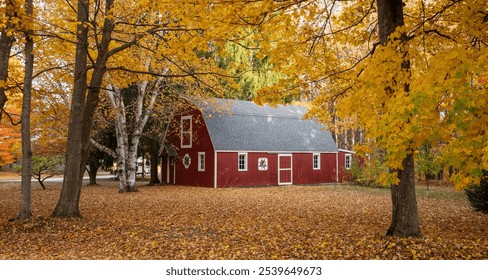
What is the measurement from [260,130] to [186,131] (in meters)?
5.14

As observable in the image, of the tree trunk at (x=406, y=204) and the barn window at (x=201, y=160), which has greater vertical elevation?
the barn window at (x=201, y=160)

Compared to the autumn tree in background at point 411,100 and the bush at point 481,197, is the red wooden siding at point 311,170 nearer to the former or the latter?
the bush at point 481,197

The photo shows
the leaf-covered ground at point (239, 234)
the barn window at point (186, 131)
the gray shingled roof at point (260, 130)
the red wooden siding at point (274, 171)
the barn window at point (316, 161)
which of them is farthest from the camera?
the barn window at point (316, 161)

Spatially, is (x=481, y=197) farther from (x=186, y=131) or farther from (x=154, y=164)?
(x=154, y=164)

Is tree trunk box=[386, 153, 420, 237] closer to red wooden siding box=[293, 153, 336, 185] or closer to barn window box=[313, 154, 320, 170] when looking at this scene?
red wooden siding box=[293, 153, 336, 185]

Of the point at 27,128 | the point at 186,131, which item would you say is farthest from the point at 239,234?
the point at 186,131

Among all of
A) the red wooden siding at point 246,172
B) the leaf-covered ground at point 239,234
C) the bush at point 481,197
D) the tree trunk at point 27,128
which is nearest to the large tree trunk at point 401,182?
the leaf-covered ground at point 239,234

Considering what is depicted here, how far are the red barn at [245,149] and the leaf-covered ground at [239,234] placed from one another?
11.2 metres

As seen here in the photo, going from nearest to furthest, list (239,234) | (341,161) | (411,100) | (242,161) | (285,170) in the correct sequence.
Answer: (411,100), (239,234), (242,161), (285,170), (341,161)

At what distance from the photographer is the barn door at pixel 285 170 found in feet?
94.5

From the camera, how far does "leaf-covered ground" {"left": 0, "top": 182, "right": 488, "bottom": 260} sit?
755 centimetres

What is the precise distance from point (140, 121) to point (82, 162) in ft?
35.8

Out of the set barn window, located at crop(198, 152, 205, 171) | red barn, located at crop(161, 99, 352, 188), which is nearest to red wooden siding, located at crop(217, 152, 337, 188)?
red barn, located at crop(161, 99, 352, 188)

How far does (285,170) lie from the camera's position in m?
29.1
